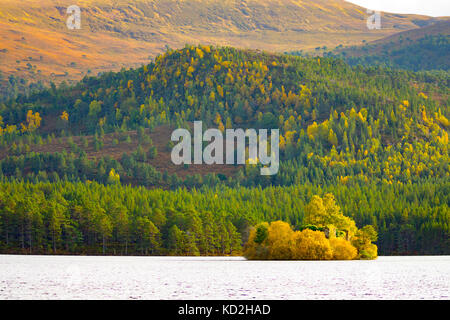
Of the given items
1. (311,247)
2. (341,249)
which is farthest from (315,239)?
(341,249)

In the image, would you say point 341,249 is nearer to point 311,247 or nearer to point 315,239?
point 315,239

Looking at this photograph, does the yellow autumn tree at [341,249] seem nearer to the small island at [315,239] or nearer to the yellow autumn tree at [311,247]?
the small island at [315,239]

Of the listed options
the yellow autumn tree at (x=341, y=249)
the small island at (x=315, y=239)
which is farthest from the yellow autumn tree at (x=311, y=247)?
the yellow autumn tree at (x=341, y=249)

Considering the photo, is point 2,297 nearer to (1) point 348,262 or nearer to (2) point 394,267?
(1) point 348,262

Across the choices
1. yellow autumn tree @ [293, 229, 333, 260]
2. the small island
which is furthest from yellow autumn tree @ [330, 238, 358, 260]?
yellow autumn tree @ [293, 229, 333, 260]

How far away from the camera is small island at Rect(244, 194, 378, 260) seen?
171 m

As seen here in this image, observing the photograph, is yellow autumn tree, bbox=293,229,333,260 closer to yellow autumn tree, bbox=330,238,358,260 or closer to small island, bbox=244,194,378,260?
small island, bbox=244,194,378,260

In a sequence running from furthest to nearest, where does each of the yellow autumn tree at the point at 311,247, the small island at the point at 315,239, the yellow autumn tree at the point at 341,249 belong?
1. the yellow autumn tree at the point at 341,249
2. the small island at the point at 315,239
3. the yellow autumn tree at the point at 311,247

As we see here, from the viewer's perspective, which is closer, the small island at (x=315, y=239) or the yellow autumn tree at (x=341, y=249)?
the small island at (x=315, y=239)

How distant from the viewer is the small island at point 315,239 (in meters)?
171

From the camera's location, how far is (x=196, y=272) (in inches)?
6206

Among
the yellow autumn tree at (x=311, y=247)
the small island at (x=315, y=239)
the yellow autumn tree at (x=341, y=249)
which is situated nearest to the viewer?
the yellow autumn tree at (x=311, y=247)

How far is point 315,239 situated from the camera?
17150 centimetres
